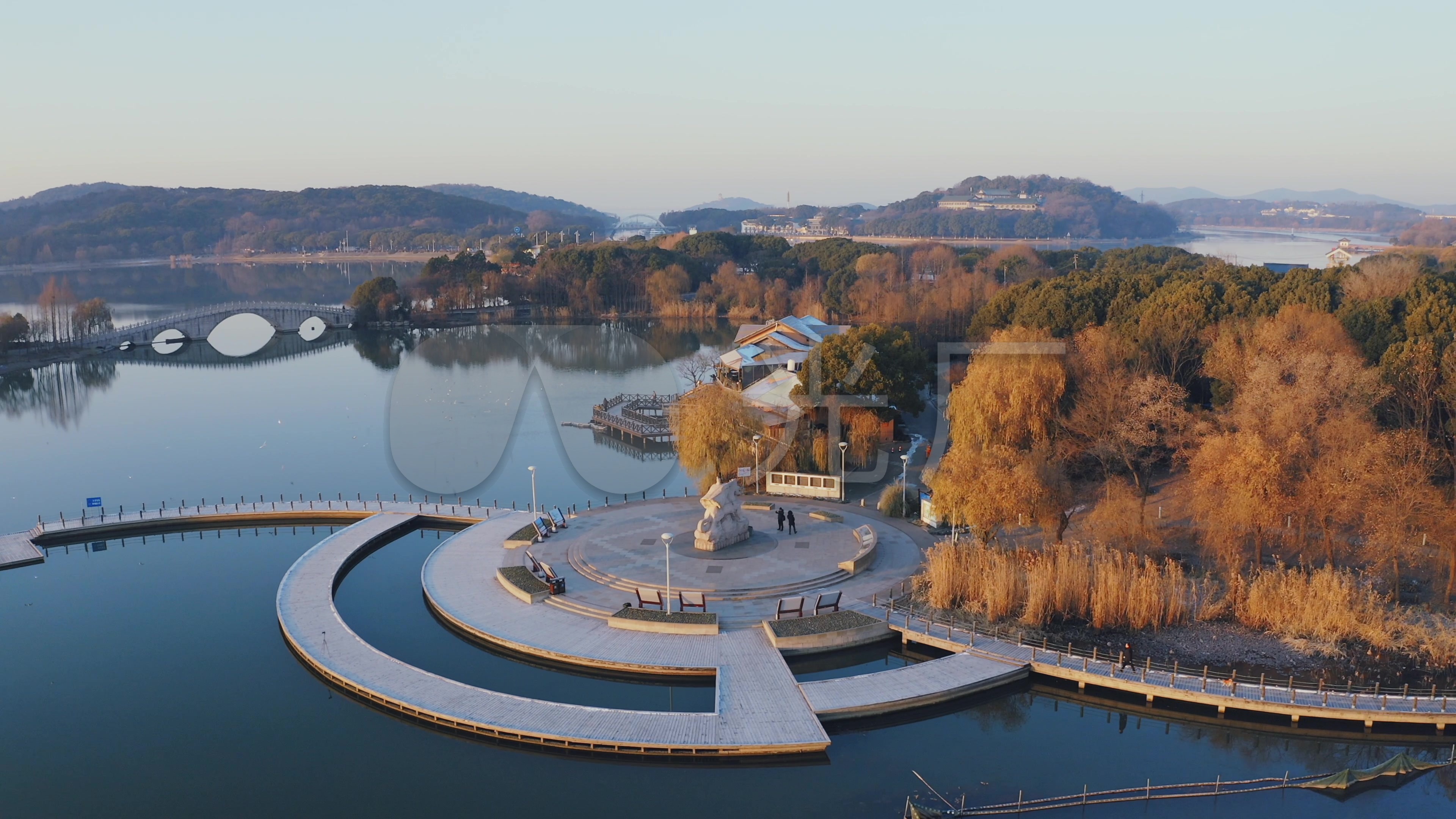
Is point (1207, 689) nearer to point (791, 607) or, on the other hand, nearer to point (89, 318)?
point (791, 607)

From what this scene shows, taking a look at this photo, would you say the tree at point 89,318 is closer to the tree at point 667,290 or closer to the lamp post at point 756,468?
the tree at point 667,290

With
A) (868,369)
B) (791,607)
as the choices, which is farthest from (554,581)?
(868,369)

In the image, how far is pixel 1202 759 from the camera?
52.7 ft

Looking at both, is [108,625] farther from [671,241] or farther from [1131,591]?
[671,241]

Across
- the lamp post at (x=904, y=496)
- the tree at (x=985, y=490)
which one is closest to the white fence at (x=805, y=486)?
the lamp post at (x=904, y=496)

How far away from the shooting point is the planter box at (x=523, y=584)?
2138cm

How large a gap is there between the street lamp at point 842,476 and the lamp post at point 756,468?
235 centimetres

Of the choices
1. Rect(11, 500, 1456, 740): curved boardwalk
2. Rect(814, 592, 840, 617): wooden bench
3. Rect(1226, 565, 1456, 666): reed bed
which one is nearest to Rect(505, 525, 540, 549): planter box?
Rect(11, 500, 1456, 740): curved boardwalk

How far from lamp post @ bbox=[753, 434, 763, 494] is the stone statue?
4.74 m

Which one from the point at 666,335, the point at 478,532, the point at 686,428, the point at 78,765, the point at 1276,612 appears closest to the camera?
the point at 78,765

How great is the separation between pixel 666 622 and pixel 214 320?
7014 centimetres

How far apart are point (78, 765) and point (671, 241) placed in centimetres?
9975

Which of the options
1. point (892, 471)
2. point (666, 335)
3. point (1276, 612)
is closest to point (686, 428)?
point (892, 471)

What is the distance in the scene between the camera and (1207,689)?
17.3 meters
